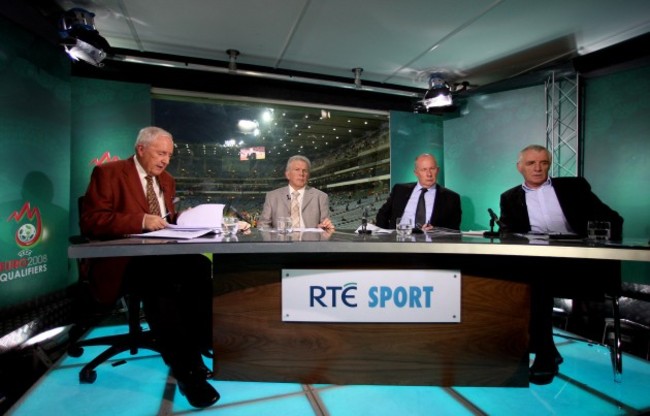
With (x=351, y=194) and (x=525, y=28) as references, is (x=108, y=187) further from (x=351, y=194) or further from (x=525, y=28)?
(x=351, y=194)

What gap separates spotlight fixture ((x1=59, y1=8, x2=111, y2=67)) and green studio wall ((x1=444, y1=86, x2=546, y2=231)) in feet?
17.0

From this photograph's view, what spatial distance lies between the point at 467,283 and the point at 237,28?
133 inches

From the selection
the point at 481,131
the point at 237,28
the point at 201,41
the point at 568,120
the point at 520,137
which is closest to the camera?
the point at 237,28

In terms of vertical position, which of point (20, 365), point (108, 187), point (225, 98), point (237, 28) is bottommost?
point (20, 365)

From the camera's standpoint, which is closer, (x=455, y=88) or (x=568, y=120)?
(x=568, y=120)

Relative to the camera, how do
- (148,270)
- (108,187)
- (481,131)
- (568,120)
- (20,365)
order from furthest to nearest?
1. (481,131)
2. (568,120)
3. (20,365)
4. (108,187)
5. (148,270)

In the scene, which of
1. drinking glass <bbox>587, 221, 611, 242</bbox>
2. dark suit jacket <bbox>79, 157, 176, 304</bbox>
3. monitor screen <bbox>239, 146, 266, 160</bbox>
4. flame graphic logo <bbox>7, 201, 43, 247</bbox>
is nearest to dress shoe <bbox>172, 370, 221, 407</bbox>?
dark suit jacket <bbox>79, 157, 176, 304</bbox>

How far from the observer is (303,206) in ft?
12.0

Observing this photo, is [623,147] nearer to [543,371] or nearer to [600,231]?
[600,231]

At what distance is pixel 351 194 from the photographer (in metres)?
14.1

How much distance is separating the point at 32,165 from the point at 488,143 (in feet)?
19.1

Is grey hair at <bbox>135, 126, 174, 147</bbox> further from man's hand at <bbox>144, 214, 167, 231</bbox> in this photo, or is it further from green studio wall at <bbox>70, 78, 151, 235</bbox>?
green studio wall at <bbox>70, 78, 151, 235</bbox>

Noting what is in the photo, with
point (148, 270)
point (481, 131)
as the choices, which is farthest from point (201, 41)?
point (481, 131)

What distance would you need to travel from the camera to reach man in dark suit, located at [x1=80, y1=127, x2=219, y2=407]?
5.80 ft
